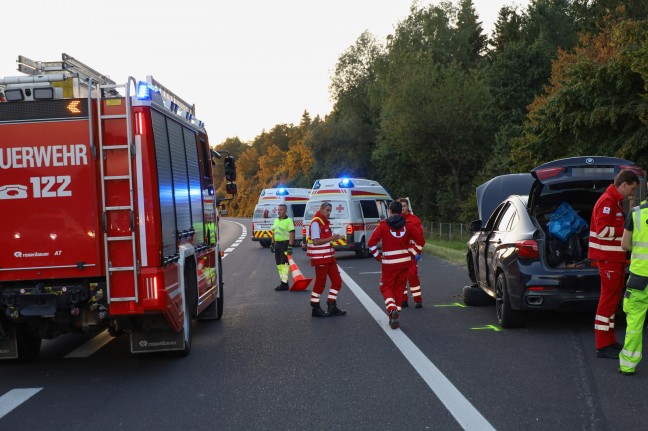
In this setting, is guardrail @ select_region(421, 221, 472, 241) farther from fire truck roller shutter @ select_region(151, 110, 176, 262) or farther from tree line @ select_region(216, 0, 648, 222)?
fire truck roller shutter @ select_region(151, 110, 176, 262)

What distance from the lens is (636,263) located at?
6.74 metres

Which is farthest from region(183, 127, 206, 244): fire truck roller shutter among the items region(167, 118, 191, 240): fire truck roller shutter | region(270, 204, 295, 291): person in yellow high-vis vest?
region(270, 204, 295, 291): person in yellow high-vis vest

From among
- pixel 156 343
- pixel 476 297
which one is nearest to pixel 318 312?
pixel 476 297

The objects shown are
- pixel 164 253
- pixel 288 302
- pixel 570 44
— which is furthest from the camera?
pixel 570 44

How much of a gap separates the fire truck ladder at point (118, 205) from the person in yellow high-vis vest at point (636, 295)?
171 inches

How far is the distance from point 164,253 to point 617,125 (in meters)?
21.2

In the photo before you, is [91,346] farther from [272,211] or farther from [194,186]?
[272,211]

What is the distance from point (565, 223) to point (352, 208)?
14.1m

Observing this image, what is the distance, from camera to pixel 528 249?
9.06 m

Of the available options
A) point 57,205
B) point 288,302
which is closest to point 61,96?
point 57,205

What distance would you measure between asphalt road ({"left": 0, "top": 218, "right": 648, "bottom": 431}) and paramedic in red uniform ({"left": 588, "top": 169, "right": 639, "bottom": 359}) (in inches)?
9.9

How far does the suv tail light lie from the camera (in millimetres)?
9039

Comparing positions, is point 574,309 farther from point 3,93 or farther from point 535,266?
point 3,93

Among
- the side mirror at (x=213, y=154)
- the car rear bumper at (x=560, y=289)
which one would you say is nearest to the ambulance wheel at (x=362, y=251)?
the side mirror at (x=213, y=154)
